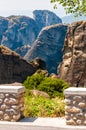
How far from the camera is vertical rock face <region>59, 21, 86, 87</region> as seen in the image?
78.1 metres

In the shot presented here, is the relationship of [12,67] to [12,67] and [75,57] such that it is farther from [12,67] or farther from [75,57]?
[75,57]

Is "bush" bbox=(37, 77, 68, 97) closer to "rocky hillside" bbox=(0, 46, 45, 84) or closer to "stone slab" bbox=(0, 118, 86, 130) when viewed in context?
"stone slab" bbox=(0, 118, 86, 130)

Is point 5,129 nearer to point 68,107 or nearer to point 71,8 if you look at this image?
point 68,107

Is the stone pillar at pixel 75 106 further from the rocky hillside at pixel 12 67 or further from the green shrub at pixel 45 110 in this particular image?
the rocky hillside at pixel 12 67

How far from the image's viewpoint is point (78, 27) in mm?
80312

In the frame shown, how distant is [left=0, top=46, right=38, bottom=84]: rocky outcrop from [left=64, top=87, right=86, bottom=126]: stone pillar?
289 feet

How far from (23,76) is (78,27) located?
30.2 m

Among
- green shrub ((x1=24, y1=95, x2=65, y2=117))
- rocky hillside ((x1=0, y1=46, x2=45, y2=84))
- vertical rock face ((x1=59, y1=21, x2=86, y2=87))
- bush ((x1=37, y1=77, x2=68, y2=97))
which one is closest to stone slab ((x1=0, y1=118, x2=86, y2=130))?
green shrub ((x1=24, y1=95, x2=65, y2=117))

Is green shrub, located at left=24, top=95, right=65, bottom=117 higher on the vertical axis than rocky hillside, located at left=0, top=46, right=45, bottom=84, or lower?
higher

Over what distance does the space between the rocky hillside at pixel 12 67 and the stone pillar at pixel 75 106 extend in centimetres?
8809

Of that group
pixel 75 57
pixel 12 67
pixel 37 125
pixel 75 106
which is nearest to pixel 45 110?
pixel 37 125

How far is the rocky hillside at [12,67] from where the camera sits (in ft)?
332

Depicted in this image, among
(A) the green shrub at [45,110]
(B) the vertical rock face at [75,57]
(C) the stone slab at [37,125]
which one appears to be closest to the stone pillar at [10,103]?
(C) the stone slab at [37,125]

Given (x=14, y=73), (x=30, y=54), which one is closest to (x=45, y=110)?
(x=14, y=73)
